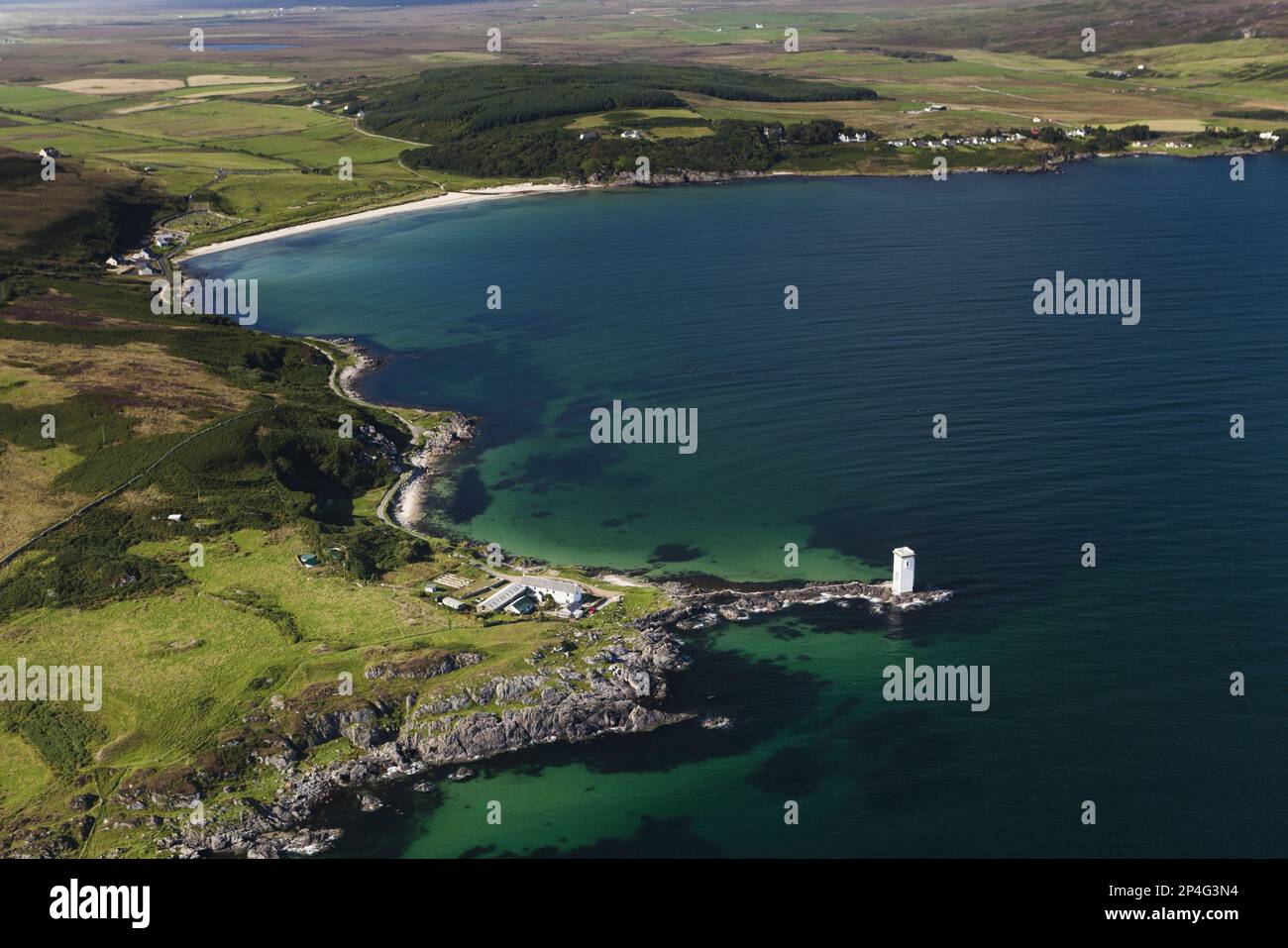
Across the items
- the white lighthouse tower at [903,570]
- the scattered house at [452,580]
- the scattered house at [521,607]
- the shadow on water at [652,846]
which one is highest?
the white lighthouse tower at [903,570]

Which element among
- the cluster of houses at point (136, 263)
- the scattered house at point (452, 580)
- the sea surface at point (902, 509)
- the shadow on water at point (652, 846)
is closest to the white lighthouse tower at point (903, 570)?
the sea surface at point (902, 509)

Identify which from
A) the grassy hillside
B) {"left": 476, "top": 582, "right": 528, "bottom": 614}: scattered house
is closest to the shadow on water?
the grassy hillside

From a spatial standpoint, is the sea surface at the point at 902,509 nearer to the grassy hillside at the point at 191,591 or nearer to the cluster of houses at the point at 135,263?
the grassy hillside at the point at 191,591

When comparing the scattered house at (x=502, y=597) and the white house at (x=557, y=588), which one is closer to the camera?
the scattered house at (x=502, y=597)

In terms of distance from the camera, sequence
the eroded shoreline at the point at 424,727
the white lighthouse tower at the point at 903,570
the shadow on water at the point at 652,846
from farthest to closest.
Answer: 1. the white lighthouse tower at the point at 903,570
2. the eroded shoreline at the point at 424,727
3. the shadow on water at the point at 652,846

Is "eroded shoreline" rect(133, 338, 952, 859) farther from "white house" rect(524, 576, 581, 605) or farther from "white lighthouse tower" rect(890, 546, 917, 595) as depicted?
"white lighthouse tower" rect(890, 546, 917, 595)
